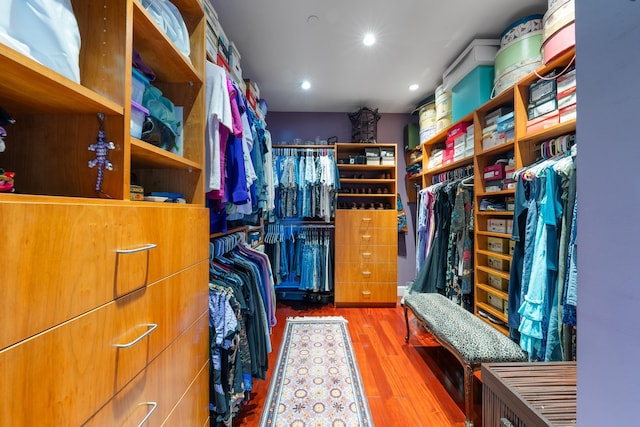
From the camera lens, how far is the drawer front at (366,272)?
3.01 metres

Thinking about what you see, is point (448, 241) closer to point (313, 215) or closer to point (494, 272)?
point (494, 272)

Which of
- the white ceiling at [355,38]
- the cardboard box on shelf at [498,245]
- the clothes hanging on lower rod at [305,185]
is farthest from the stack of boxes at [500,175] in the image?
the clothes hanging on lower rod at [305,185]

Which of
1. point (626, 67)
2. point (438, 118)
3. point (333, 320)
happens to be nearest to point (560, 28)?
point (438, 118)

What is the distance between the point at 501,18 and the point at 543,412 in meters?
2.40

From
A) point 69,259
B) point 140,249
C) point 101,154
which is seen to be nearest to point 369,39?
point 101,154

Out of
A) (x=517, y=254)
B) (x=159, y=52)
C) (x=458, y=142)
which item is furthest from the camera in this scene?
(x=458, y=142)

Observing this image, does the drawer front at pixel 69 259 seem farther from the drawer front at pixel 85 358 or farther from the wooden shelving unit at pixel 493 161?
the wooden shelving unit at pixel 493 161

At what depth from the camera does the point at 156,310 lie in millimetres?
733

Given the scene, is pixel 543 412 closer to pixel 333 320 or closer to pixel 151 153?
pixel 151 153

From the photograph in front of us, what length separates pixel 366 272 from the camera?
9.88ft

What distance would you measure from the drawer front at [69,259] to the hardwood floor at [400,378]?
1.32 metres

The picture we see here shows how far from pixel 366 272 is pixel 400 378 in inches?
52.9

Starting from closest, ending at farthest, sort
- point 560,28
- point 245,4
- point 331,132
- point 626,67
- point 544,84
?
point 626,67 < point 560,28 < point 544,84 < point 245,4 < point 331,132

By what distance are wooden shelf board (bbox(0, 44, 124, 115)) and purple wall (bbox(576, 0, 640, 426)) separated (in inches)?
42.6
